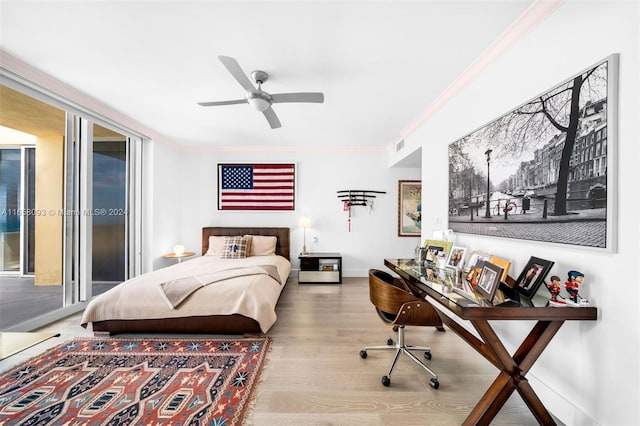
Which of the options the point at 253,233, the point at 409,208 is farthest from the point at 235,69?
the point at 409,208

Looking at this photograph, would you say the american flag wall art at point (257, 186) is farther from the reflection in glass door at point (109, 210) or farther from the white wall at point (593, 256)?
the white wall at point (593, 256)

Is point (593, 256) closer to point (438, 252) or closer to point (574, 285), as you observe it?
point (574, 285)

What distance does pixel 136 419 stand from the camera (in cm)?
161

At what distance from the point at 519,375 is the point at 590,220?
3.16ft

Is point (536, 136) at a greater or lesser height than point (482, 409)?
greater

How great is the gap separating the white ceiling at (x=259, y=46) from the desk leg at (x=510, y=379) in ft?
6.73

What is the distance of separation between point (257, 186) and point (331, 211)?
157 cm

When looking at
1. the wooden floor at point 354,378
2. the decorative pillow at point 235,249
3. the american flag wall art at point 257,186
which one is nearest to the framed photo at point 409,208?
the american flag wall art at point 257,186

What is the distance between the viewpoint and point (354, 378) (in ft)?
6.53

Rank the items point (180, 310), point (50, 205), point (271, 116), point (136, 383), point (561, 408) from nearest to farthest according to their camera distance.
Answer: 1. point (561, 408)
2. point (136, 383)
3. point (180, 310)
4. point (271, 116)
5. point (50, 205)

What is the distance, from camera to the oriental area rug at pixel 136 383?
164cm

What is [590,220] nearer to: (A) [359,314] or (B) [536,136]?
(B) [536,136]

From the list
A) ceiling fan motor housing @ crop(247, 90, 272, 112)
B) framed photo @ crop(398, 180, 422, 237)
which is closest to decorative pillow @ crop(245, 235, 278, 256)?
framed photo @ crop(398, 180, 422, 237)

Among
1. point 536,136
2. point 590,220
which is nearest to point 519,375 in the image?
point 590,220
